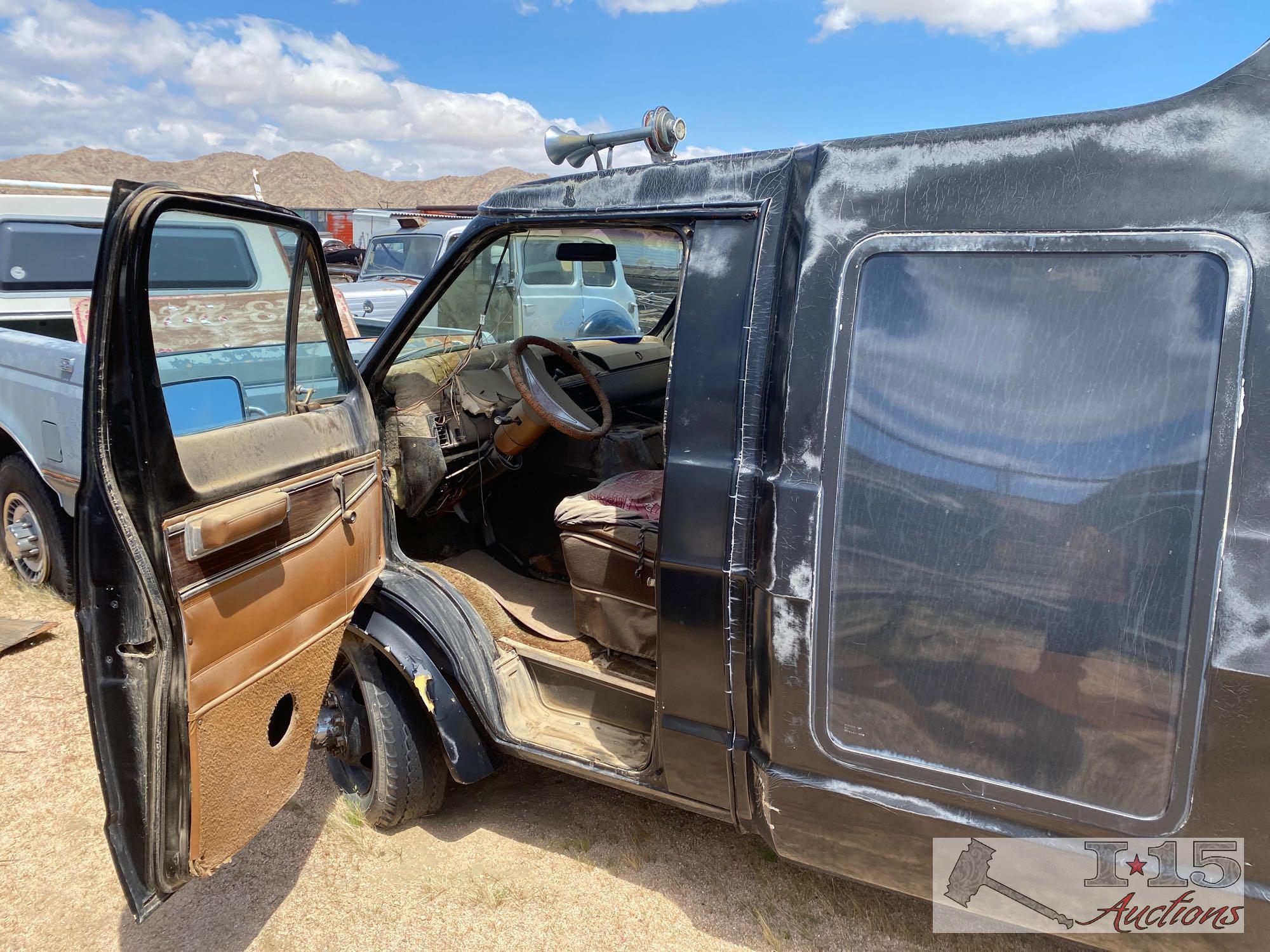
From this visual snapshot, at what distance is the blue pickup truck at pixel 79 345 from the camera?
3371mm

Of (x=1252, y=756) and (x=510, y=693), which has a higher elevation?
(x=1252, y=756)

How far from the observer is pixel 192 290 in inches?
200

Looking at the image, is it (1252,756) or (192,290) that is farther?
(192,290)

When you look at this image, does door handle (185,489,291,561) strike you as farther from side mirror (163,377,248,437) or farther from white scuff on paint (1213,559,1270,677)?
white scuff on paint (1213,559,1270,677)

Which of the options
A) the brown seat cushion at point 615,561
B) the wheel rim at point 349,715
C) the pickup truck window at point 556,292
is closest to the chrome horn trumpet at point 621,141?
the pickup truck window at point 556,292

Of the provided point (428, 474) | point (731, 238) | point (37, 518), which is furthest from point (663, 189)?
point (37, 518)

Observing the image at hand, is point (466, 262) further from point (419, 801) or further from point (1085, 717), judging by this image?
point (1085, 717)

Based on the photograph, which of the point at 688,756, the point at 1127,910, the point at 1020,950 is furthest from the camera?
the point at 1020,950

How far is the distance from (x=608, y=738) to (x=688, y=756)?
0.44 meters

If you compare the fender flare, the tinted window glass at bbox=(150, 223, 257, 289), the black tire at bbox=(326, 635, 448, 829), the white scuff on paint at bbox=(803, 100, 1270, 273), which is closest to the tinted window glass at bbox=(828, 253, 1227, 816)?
the white scuff on paint at bbox=(803, 100, 1270, 273)

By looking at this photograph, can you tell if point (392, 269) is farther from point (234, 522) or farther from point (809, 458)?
point (809, 458)

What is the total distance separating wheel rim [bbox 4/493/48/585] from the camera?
4.19m

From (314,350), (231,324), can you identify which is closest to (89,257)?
(231,324)

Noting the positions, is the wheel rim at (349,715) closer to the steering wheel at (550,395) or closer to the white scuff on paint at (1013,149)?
the steering wheel at (550,395)
